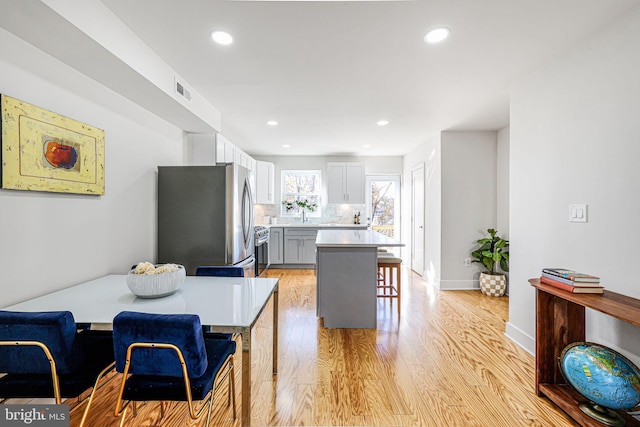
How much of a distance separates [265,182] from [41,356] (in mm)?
5048

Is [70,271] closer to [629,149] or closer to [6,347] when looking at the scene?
[6,347]

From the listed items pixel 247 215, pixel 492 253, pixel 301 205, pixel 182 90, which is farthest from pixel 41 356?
pixel 301 205

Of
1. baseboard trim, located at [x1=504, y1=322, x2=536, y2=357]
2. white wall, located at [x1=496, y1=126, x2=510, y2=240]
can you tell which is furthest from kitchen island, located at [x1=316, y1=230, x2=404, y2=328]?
white wall, located at [x1=496, y1=126, x2=510, y2=240]

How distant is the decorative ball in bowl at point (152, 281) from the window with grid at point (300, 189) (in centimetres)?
496

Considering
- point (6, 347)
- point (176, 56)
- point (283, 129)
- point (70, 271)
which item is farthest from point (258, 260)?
point (6, 347)

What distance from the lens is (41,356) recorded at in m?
1.25

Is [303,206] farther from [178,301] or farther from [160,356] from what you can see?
[160,356]

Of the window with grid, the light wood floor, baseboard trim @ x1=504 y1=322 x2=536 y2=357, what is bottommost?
the light wood floor

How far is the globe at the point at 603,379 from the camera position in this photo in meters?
1.49

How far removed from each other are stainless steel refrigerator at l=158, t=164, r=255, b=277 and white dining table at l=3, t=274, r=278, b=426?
0.98 m

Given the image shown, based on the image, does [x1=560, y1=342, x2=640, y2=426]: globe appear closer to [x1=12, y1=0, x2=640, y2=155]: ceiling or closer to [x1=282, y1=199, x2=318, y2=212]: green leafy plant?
[x1=12, y1=0, x2=640, y2=155]: ceiling

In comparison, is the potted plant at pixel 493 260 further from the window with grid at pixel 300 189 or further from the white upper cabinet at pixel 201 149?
the white upper cabinet at pixel 201 149

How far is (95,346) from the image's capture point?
1605mm

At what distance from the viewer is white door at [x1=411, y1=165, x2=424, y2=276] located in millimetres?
5301
